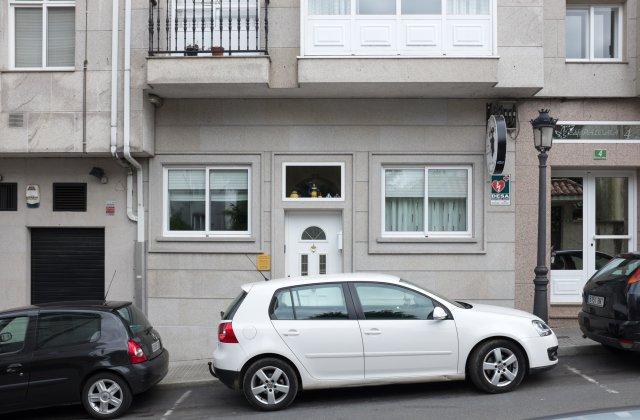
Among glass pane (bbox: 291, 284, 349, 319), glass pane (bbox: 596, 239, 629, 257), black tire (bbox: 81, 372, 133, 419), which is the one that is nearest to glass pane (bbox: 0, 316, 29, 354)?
black tire (bbox: 81, 372, 133, 419)

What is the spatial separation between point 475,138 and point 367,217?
2321 millimetres

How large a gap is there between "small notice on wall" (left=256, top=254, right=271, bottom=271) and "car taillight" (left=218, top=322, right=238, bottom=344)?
366cm

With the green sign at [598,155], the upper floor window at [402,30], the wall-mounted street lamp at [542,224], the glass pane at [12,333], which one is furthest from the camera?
the green sign at [598,155]

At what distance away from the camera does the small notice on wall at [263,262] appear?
36.6 ft

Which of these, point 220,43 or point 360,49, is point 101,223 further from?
point 360,49

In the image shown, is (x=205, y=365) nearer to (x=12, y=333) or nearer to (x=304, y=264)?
(x=304, y=264)

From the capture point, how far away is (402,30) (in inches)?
412

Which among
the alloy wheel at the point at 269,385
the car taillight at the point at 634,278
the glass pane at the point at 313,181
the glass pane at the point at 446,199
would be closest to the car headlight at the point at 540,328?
the car taillight at the point at 634,278

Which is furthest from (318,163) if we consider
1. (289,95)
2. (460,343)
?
(460,343)

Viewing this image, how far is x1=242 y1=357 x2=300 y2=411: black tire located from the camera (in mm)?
7305

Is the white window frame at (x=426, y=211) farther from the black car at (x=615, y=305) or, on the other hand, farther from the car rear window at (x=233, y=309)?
the car rear window at (x=233, y=309)

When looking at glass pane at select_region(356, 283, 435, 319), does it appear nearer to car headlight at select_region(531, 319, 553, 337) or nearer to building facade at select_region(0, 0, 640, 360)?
car headlight at select_region(531, 319, 553, 337)

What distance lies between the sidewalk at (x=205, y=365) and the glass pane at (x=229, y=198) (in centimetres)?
250

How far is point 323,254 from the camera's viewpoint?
11422mm
